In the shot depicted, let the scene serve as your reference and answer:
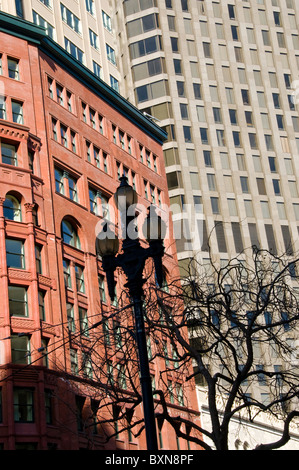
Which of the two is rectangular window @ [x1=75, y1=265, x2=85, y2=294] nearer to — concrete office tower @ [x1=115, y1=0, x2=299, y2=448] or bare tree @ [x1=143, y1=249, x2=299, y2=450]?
bare tree @ [x1=143, y1=249, x2=299, y2=450]

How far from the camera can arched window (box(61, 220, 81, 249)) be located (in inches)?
2098

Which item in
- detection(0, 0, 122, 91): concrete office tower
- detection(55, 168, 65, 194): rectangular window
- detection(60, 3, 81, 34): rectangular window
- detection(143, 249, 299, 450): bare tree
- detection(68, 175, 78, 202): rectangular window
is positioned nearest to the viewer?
detection(143, 249, 299, 450): bare tree

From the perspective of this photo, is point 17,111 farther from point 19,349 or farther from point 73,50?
point 19,349

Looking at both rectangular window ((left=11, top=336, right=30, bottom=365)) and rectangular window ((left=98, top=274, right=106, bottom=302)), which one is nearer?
rectangular window ((left=11, top=336, right=30, bottom=365))

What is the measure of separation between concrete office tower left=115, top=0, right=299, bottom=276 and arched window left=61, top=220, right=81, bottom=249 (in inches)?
1136

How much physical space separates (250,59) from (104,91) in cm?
3786

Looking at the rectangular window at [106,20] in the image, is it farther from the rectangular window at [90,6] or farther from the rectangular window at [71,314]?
the rectangular window at [71,314]

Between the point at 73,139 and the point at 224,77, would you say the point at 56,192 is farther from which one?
the point at 224,77

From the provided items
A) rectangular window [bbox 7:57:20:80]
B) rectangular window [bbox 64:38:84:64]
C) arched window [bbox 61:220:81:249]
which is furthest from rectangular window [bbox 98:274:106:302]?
rectangular window [bbox 64:38:84:64]

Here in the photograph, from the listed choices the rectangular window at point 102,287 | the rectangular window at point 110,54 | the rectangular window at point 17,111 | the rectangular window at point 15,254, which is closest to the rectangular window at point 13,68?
the rectangular window at point 17,111

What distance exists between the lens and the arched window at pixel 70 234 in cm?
5328

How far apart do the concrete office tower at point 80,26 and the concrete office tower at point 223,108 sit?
18812 millimetres

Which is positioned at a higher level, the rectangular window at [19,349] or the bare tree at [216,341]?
the rectangular window at [19,349]

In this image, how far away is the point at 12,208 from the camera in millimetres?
48781
